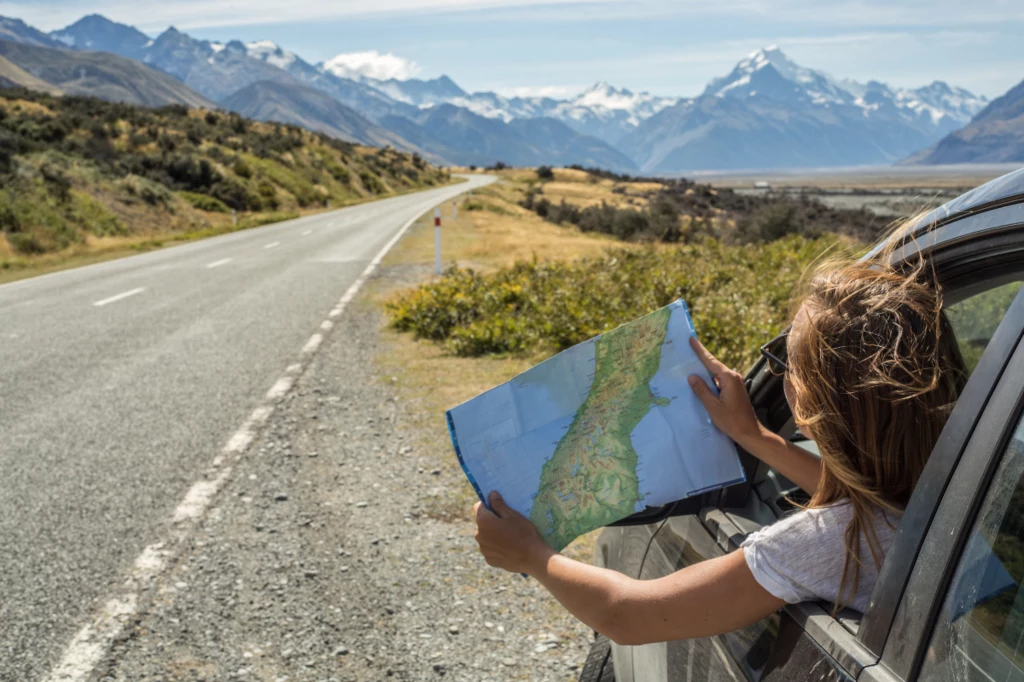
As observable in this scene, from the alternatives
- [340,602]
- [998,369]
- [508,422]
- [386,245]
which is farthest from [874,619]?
[386,245]

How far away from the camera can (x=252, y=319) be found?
10969 mm

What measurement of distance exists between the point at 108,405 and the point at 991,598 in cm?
695

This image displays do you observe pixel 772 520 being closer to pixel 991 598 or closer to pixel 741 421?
pixel 741 421

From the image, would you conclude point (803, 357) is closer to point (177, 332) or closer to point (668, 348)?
point (668, 348)

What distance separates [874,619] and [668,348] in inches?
26.2

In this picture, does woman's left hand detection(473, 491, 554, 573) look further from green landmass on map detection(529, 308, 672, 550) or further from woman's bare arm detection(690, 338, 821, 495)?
woman's bare arm detection(690, 338, 821, 495)

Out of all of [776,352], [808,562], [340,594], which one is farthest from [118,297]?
[808,562]

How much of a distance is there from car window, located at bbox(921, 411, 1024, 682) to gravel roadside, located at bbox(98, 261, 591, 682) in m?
2.21

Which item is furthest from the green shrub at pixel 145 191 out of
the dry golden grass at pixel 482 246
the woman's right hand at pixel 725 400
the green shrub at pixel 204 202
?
the woman's right hand at pixel 725 400

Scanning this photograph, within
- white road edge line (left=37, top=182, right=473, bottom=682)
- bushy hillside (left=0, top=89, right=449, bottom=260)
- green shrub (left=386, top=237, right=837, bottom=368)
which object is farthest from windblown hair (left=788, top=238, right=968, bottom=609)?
bushy hillside (left=0, top=89, right=449, bottom=260)

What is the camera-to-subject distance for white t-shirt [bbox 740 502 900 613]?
4.51 ft

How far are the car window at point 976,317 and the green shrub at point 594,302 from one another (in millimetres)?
4811

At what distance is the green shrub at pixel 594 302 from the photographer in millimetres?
7461

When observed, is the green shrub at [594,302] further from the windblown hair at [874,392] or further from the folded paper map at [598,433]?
the windblown hair at [874,392]
